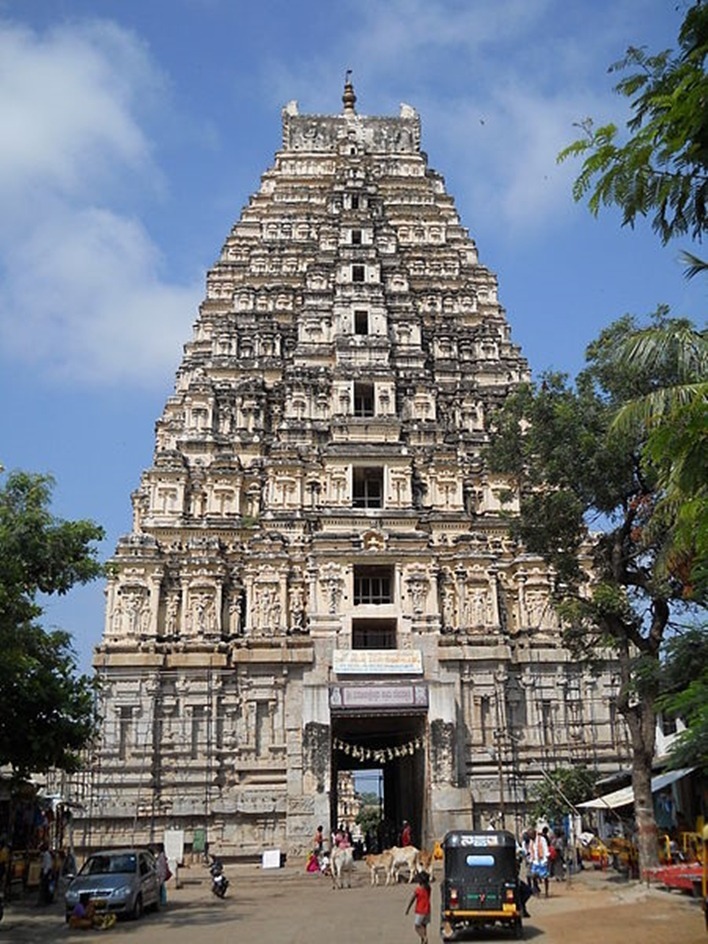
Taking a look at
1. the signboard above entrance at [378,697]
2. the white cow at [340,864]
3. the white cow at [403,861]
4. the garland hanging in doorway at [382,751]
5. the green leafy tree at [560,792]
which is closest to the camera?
the white cow at [340,864]

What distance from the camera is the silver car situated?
18.8 m

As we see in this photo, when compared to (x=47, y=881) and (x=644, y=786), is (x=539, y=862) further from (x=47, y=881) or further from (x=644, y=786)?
(x=47, y=881)

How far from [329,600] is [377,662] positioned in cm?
278

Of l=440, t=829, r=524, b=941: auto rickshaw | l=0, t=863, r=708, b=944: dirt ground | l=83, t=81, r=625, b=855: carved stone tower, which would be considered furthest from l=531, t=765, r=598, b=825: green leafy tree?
l=440, t=829, r=524, b=941: auto rickshaw

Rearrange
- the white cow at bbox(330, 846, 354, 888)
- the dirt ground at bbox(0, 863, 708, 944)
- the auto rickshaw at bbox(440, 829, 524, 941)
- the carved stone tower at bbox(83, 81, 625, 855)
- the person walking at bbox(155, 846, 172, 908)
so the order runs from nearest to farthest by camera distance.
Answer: the auto rickshaw at bbox(440, 829, 524, 941) < the dirt ground at bbox(0, 863, 708, 944) < the person walking at bbox(155, 846, 172, 908) < the white cow at bbox(330, 846, 354, 888) < the carved stone tower at bbox(83, 81, 625, 855)

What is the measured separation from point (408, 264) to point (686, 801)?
28.7 metres

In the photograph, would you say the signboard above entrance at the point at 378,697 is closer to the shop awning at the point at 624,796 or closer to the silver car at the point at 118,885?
the shop awning at the point at 624,796

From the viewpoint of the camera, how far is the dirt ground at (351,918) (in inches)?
620

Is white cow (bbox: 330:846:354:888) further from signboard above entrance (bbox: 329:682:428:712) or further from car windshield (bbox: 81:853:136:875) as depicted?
car windshield (bbox: 81:853:136:875)

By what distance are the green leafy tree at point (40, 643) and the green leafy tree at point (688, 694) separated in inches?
487

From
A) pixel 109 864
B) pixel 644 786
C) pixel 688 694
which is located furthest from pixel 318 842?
pixel 688 694

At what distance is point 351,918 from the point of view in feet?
60.1

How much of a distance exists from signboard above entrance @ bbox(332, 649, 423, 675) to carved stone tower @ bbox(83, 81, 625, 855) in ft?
0.23

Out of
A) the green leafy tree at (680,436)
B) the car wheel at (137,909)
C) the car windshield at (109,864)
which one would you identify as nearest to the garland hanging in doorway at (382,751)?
the car windshield at (109,864)
